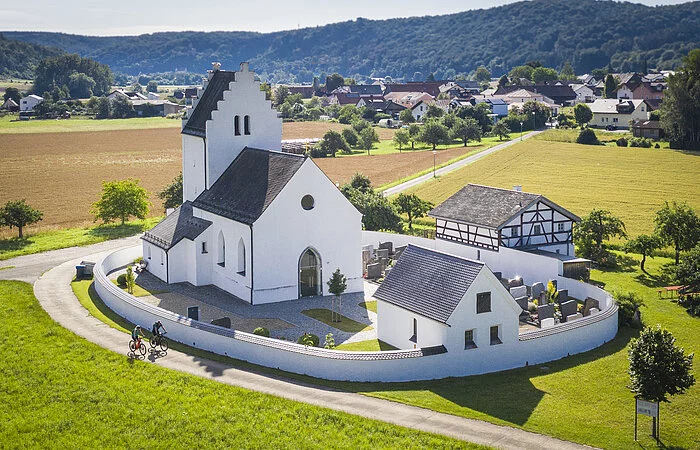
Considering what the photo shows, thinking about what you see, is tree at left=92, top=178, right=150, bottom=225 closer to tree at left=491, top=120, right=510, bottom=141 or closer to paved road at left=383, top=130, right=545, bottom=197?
paved road at left=383, top=130, right=545, bottom=197

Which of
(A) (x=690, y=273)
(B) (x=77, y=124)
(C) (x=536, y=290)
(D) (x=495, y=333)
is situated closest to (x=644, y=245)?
(A) (x=690, y=273)

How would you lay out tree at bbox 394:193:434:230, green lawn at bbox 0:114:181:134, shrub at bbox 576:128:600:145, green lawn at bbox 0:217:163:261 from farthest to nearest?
1. green lawn at bbox 0:114:181:134
2. shrub at bbox 576:128:600:145
3. tree at bbox 394:193:434:230
4. green lawn at bbox 0:217:163:261

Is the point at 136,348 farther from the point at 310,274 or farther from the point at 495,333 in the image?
the point at 495,333

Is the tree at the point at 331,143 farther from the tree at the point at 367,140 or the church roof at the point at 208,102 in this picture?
the church roof at the point at 208,102

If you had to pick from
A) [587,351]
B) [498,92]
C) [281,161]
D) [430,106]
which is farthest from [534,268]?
[498,92]

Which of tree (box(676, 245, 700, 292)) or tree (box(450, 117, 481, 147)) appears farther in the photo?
tree (box(450, 117, 481, 147))

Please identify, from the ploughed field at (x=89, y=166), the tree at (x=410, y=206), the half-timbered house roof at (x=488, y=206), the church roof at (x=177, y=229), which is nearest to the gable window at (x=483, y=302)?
the half-timbered house roof at (x=488, y=206)

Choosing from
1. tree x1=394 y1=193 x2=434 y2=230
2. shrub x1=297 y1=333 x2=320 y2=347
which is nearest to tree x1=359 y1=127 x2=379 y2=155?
tree x1=394 y1=193 x2=434 y2=230

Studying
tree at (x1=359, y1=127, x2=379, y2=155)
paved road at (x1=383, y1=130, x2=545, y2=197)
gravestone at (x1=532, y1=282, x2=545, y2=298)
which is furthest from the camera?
tree at (x1=359, y1=127, x2=379, y2=155)
